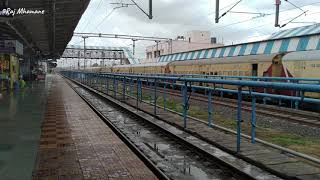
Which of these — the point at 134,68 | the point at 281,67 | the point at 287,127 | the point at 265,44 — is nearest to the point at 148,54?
the point at 134,68

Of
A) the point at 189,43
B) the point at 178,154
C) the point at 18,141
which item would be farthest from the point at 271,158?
the point at 189,43

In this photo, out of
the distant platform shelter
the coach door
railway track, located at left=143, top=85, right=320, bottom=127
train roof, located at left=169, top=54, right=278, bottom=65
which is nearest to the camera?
railway track, located at left=143, top=85, right=320, bottom=127

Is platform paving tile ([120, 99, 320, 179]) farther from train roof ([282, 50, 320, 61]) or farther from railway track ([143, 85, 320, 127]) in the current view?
train roof ([282, 50, 320, 61])

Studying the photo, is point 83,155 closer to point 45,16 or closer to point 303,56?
point 303,56

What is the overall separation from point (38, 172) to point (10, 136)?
3.06m

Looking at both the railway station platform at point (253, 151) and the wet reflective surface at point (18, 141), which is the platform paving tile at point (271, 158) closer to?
the railway station platform at point (253, 151)

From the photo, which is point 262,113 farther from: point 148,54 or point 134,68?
point 148,54

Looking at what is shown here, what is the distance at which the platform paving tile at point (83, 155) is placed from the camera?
18.2ft

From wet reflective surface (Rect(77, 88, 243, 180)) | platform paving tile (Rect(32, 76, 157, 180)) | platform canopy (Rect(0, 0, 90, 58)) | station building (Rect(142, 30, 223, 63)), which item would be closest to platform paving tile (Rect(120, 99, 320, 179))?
wet reflective surface (Rect(77, 88, 243, 180))

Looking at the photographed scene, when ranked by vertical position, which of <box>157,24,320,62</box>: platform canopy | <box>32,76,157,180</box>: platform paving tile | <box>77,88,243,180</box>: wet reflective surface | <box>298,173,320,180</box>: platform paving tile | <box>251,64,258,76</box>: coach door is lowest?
<box>77,88,243,180</box>: wet reflective surface

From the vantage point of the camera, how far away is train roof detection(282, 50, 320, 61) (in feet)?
53.7

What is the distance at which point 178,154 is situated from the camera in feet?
24.3

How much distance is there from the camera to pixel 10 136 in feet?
27.3

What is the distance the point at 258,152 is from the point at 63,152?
325 centimetres
